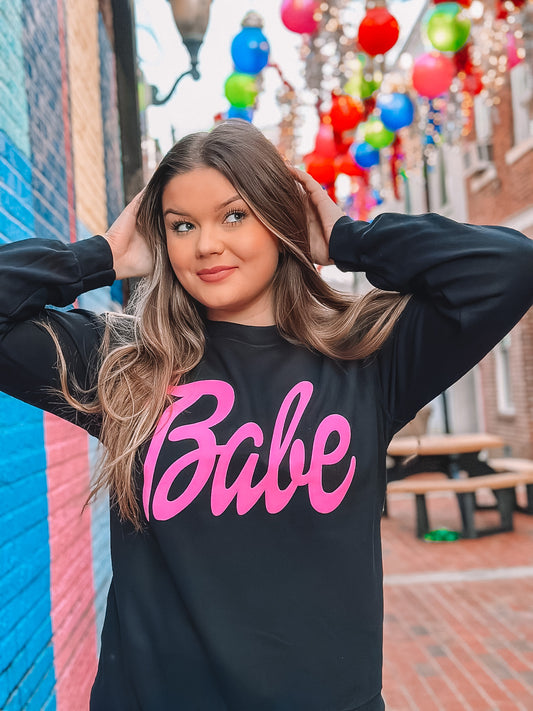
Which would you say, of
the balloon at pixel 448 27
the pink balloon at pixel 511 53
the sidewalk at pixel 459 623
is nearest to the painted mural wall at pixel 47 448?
the sidewalk at pixel 459 623

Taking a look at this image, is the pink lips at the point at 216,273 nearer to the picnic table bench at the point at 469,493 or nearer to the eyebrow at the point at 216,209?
the eyebrow at the point at 216,209

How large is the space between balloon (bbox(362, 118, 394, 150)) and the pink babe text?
7014 mm

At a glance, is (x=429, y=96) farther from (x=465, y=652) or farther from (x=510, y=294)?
(x=510, y=294)

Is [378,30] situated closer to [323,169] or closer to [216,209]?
[323,169]

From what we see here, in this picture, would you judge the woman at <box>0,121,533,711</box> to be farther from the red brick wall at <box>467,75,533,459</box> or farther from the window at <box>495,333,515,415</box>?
the window at <box>495,333,515,415</box>

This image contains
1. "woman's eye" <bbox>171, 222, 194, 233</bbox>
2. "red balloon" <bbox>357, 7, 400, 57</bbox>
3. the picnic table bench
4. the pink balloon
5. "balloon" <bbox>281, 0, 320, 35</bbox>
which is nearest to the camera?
"woman's eye" <bbox>171, 222, 194, 233</bbox>

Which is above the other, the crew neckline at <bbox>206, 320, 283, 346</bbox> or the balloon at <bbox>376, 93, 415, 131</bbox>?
the balloon at <bbox>376, 93, 415, 131</bbox>

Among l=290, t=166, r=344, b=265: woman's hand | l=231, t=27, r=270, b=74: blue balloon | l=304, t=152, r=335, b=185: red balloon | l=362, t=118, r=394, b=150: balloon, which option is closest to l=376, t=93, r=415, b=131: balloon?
l=362, t=118, r=394, b=150: balloon

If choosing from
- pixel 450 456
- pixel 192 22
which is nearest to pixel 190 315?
pixel 192 22

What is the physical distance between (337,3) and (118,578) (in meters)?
5.28

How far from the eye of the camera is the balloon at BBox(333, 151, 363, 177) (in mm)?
8992

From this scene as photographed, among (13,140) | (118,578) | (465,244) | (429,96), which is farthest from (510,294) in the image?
(429,96)

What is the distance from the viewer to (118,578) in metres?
1.57

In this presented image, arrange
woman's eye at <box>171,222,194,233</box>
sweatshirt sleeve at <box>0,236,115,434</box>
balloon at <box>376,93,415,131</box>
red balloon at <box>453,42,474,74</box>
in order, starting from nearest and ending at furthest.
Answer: sweatshirt sleeve at <box>0,236,115,434</box>, woman's eye at <box>171,222,194,233</box>, red balloon at <box>453,42,474,74</box>, balloon at <box>376,93,415,131</box>
